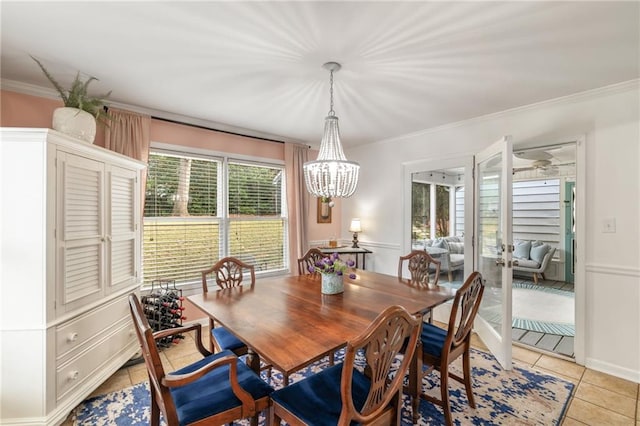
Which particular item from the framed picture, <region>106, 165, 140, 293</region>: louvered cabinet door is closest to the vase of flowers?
<region>106, 165, 140, 293</region>: louvered cabinet door

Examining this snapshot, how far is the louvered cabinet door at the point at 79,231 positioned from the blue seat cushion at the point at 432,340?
8.09 feet

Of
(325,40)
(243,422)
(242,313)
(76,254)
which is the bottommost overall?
(243,422)

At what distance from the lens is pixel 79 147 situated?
2.07 m

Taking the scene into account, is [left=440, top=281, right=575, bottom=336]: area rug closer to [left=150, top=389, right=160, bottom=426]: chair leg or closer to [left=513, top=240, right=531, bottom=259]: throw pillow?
[left=513, top=240, right=531, bottom=259]: throw pillow

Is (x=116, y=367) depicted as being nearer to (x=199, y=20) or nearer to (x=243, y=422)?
(x=243, y=422)

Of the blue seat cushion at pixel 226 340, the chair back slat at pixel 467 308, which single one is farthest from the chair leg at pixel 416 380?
the blue seat cushion at pixel 226 340

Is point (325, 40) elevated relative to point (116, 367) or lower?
elevated

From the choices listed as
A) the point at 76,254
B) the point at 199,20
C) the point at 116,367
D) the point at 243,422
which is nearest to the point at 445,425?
the point at 243,422

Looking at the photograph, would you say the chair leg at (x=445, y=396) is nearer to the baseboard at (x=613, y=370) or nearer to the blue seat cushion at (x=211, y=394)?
the blue seat cushion at (x=211, y=394)

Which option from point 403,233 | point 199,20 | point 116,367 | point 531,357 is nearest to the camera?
point 199,20

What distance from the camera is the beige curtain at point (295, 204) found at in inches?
169

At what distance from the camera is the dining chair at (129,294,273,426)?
1267 millimetres

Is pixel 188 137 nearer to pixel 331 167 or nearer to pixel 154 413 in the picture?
pixel 331 167

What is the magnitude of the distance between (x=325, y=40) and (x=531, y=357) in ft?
11.2
